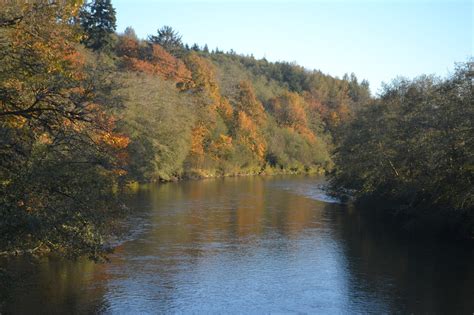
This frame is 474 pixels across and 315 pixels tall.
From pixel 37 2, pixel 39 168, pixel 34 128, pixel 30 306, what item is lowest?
pixel 30 306

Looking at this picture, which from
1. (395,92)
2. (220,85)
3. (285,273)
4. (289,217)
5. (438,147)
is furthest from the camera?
(220,85)

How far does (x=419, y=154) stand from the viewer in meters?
27.3

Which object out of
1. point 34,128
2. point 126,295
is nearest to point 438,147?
point 126,295

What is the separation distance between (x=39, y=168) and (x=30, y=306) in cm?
671

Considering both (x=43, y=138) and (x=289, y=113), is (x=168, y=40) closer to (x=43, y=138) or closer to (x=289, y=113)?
(x=289, y=113)

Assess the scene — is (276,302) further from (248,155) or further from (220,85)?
(220,85)

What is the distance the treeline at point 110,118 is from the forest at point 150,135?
0.21 ft

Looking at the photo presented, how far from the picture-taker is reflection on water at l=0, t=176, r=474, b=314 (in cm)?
1700

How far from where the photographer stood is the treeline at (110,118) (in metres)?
11.6

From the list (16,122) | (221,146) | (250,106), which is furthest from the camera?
(250,106)

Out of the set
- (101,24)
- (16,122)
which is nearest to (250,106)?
(101,24)

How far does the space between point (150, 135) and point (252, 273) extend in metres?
36.0

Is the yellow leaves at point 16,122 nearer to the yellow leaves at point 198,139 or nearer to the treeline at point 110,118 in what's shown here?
the treeline at point 110,118

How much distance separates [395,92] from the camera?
3822 centimetres
